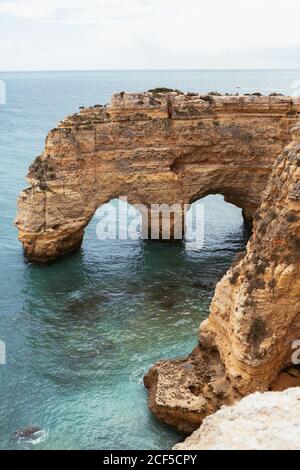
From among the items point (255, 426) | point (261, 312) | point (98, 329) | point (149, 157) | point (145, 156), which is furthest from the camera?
point (149, 157)

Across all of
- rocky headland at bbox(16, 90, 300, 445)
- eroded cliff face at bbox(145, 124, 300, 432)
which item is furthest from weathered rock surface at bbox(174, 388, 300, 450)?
rocky headland at bbox(16, 90, 300, 445)

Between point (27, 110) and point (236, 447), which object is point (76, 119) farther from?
point (27, 110)

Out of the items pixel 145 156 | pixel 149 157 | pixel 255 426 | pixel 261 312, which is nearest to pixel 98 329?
pixel 261 312

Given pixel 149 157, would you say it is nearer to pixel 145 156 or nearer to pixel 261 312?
pixel 145 156

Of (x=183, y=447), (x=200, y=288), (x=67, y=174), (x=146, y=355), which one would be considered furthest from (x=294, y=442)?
(x=67, y=174)

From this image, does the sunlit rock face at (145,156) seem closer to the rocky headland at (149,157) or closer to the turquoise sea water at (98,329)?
the rocky headland at (149,157)

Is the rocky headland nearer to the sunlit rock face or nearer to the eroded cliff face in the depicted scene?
the sunlit rock face
